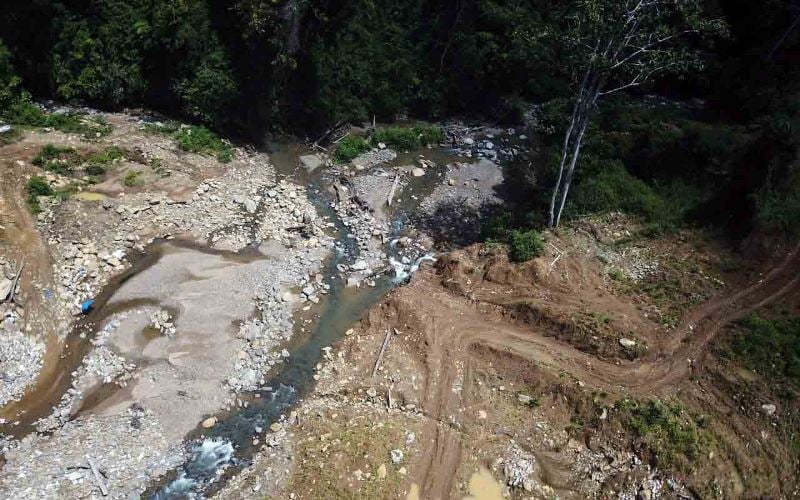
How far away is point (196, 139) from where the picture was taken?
33688 mm

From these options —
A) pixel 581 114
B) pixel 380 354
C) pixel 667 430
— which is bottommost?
pixel 380 354

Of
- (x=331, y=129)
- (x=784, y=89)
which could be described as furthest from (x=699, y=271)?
(x=331, y=129)

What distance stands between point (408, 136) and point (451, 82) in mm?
6759

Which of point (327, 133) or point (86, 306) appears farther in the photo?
point (327, 133)

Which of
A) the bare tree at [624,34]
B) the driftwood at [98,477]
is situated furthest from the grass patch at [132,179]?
the bare tree at [624,34]

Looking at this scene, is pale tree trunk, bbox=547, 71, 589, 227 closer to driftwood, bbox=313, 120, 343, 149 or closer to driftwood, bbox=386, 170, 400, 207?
driftwood, bbox=386, 170, 400, 207

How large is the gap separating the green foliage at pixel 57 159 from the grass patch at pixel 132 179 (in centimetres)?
263

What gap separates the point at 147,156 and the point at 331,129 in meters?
11.7

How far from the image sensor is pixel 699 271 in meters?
24.6

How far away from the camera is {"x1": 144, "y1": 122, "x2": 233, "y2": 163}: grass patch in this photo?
33125mm

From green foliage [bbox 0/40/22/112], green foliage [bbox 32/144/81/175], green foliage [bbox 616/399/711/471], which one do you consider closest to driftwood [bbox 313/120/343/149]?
green foliage [bbox 32/144/81/175]

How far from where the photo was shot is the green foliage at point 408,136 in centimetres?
3681

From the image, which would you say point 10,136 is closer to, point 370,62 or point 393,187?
point 393,187

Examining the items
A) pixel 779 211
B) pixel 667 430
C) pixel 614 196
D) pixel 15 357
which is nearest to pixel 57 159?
pixel 15 357
